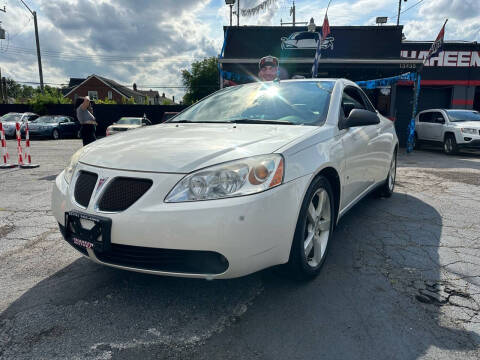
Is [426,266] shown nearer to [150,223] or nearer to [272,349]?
[272,349]

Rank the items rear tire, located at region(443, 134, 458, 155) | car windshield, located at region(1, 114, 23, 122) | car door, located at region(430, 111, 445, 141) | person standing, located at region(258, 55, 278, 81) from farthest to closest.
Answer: car windshield, located at region(1, 114, 23, 122) → car door, located at region(430, 111, 445, 141) → rear tire, located at region(443, 134, 458, 155) → person standing, located at region(258, 55, 278, 81)

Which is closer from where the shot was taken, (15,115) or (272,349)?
(272,349)

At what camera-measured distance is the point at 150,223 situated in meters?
1.87

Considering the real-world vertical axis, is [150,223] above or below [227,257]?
above

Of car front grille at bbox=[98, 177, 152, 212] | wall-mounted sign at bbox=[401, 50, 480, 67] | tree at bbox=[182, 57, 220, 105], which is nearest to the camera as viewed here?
car front grille at bbox=[98, 177, 152, 212]

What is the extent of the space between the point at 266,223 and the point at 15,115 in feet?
73.8


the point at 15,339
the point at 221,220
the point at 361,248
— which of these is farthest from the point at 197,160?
the point at 361,248

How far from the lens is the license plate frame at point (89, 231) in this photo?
6.45 ft

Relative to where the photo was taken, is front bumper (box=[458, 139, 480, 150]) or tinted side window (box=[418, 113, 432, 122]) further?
tinted side window (box=[418, 113, 432, 122])

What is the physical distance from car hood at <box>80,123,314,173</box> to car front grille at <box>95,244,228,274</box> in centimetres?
45

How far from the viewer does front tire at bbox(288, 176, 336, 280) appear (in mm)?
2229

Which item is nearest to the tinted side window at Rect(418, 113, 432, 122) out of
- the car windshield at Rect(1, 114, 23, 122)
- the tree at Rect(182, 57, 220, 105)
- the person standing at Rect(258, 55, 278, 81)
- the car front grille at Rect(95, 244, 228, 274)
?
the person standing at Rect(258, 55, 278, 81)

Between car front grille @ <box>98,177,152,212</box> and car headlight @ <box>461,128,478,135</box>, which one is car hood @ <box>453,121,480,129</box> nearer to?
car headlight @ <box>461,128,478,135</box>

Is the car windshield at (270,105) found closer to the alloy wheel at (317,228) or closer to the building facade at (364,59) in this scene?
the alloy wheel at (317,228)
